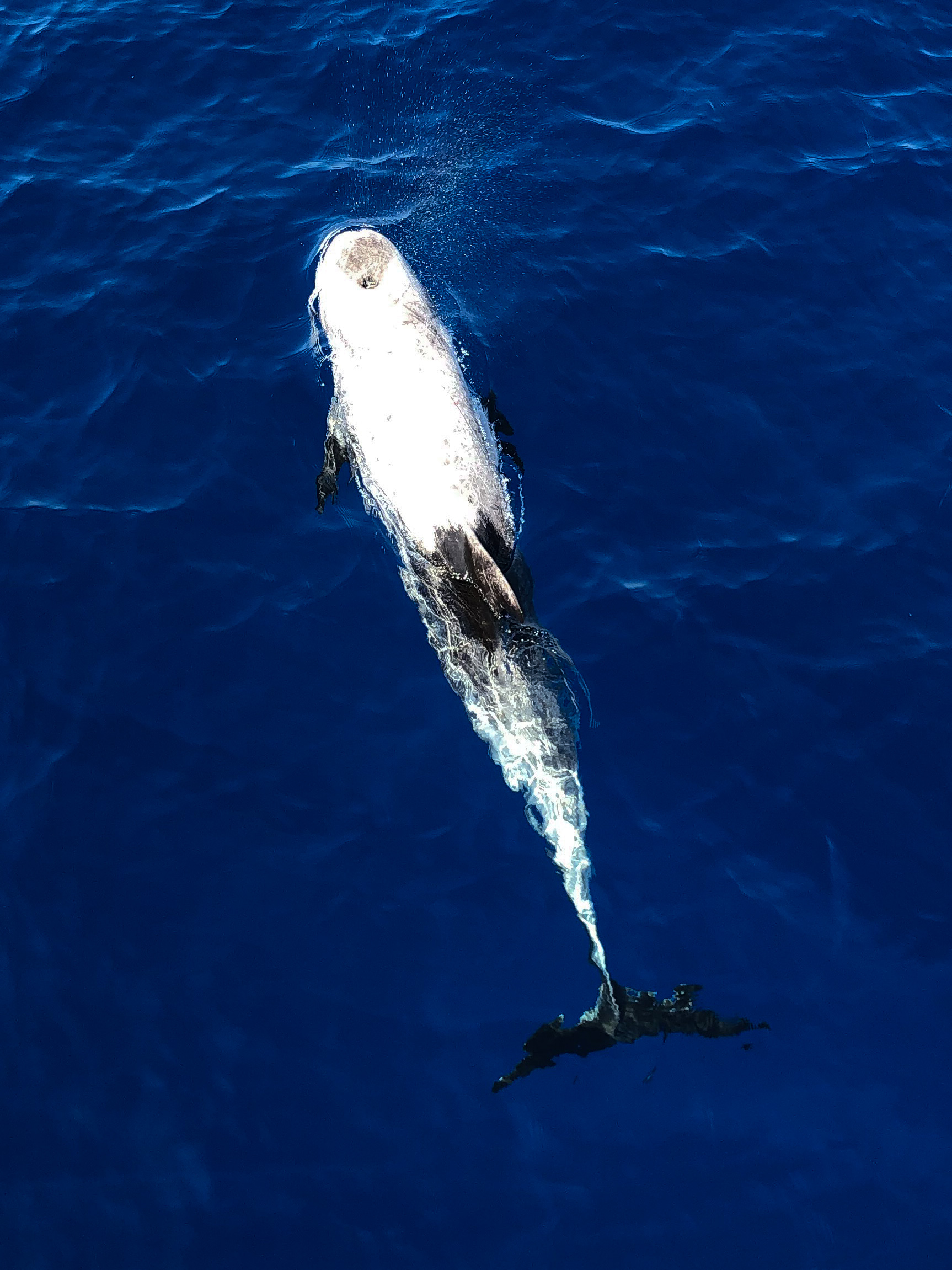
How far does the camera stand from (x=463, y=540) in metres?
17.0

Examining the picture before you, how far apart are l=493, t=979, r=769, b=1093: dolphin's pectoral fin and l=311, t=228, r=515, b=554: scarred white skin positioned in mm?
7488

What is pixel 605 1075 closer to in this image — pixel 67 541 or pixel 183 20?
pixel 67 541

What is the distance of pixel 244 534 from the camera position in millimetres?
18844

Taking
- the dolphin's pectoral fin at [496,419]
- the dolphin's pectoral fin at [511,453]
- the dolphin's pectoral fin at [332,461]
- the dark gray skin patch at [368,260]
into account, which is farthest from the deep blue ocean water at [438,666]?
the dark gray skin patch at [368,260]

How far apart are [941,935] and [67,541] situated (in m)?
15.4

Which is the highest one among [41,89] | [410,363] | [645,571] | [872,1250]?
[41,89]

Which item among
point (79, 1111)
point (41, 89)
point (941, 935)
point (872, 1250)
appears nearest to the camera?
point (872, 1250)

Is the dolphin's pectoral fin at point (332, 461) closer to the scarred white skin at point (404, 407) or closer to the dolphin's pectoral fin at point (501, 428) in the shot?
the scarred white skin at point (404, 407)

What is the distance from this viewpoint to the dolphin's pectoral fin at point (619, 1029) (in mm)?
14250

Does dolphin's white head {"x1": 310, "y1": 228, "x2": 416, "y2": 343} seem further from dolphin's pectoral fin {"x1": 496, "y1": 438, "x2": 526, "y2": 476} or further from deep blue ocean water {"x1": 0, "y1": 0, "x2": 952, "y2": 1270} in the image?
dolphin's pectoral fin {"x1": 496, "y1": 438, "x2": 526, "y2": 476}

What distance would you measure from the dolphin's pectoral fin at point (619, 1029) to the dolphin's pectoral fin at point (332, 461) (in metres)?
9.67

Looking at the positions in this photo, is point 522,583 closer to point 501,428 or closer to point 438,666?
point 438,666

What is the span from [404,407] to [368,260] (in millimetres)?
3801

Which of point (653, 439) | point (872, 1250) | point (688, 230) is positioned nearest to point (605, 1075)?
point (872, 1250)
